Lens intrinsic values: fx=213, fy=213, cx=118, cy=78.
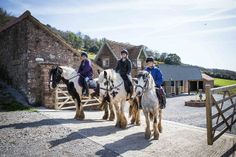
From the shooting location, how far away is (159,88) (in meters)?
7.78

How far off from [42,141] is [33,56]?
763cm

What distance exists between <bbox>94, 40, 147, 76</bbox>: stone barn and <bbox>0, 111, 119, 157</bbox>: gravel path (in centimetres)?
2630

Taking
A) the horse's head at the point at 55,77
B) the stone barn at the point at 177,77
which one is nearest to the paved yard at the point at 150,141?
the horse's head at the point at 55,77

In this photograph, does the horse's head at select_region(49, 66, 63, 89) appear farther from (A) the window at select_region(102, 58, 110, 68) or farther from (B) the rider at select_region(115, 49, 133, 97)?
(A) the window at select_region(102, 58, 110, 68)

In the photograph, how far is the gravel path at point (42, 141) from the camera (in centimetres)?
583

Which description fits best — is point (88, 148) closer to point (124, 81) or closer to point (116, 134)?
point (116, 134)

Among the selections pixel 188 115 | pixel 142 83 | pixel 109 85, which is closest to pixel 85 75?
pixel 109 85

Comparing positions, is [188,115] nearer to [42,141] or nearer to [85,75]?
[85,75]

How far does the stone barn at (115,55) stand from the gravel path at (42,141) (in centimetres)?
2630

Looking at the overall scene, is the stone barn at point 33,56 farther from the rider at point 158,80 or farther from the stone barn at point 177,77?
the stone barn at point 177,77

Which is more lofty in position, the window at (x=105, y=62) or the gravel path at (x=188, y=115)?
the window at (x=105, y=62)

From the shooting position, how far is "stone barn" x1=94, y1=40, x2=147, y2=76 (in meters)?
34.5

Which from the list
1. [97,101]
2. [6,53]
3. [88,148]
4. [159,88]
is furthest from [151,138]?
[6,53]

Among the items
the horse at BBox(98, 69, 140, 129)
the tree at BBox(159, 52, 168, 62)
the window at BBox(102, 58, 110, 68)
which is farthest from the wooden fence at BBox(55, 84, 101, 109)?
the tree at BBox(159, 52, 168, 62)
